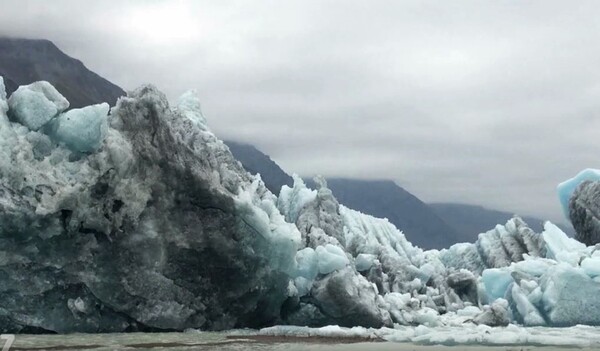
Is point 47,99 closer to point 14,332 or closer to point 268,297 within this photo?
point 14,332

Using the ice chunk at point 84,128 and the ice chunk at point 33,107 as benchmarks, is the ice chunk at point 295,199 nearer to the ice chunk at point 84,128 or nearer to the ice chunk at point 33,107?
the ice chunk at point 84,128

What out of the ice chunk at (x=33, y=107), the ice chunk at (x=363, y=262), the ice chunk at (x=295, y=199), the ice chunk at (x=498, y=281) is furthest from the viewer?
the ice chunk at (x=295, y=199)

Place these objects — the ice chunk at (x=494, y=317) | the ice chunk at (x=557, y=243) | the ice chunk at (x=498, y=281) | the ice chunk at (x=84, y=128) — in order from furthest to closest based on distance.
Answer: the ice chunk at (x=557, y=243)
the ice chunk at (x=498, y=281)
the ice chunk at (x=494, y=317)
the ice chunk at (x=84, y=128)

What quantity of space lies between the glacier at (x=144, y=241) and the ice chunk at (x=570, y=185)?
50.8ft

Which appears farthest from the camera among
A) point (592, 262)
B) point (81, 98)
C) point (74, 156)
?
point (81, 98)

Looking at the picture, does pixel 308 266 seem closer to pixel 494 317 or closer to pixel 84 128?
pixel 494 317

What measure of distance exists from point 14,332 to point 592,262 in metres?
20.6

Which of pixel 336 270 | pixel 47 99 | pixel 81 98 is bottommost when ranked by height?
pixel 336 270

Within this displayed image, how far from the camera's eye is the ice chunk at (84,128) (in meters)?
21.2

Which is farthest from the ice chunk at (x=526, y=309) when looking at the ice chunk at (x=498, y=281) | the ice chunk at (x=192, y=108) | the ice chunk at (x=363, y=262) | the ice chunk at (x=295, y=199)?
the ice chunk at (x=192, y=108)

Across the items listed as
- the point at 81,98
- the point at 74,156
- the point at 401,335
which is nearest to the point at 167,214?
the point at 74,156

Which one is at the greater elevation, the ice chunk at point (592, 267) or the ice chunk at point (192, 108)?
the ice chunk at point (192, 108)

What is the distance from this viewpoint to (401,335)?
2077 centimetres

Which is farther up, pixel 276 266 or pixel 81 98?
pixel 81 98
